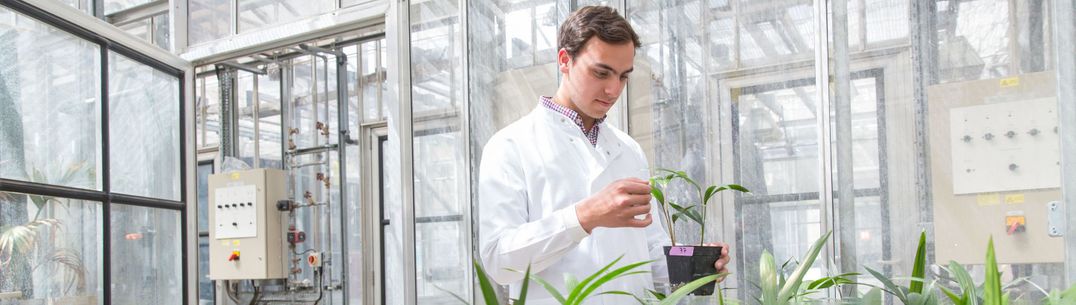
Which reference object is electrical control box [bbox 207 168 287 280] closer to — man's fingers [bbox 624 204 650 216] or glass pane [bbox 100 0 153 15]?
glass pane [bbox 100 0 153 15]

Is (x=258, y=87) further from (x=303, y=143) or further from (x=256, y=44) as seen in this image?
(x=256, y=44)

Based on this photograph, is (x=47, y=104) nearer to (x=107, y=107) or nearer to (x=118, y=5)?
(x=107, y=107)

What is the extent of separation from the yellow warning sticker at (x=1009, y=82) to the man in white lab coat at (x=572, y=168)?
1182 millimetres

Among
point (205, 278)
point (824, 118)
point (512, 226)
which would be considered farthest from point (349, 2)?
point (205, 278)

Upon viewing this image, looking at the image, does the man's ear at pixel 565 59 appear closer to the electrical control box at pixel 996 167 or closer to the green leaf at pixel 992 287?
the green leaf at pixel 992 287

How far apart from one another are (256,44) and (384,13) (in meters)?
0.84

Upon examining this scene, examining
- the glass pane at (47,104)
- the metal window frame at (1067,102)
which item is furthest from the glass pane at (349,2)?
the metal window frame at (1067,102)

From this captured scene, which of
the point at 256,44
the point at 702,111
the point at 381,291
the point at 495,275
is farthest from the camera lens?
the point at 381,291

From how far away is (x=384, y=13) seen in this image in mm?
3424

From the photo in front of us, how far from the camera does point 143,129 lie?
3.77 m

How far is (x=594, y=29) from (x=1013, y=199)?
1403 mm

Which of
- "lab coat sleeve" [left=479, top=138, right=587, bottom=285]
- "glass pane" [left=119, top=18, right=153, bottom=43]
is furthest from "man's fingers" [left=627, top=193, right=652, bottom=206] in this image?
"glass pane" [left=119, top=18, right=153, bottom=43]

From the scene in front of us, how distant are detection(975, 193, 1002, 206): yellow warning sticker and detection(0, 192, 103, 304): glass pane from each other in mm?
3044

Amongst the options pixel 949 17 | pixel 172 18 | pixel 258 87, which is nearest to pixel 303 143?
pixel 258 87
